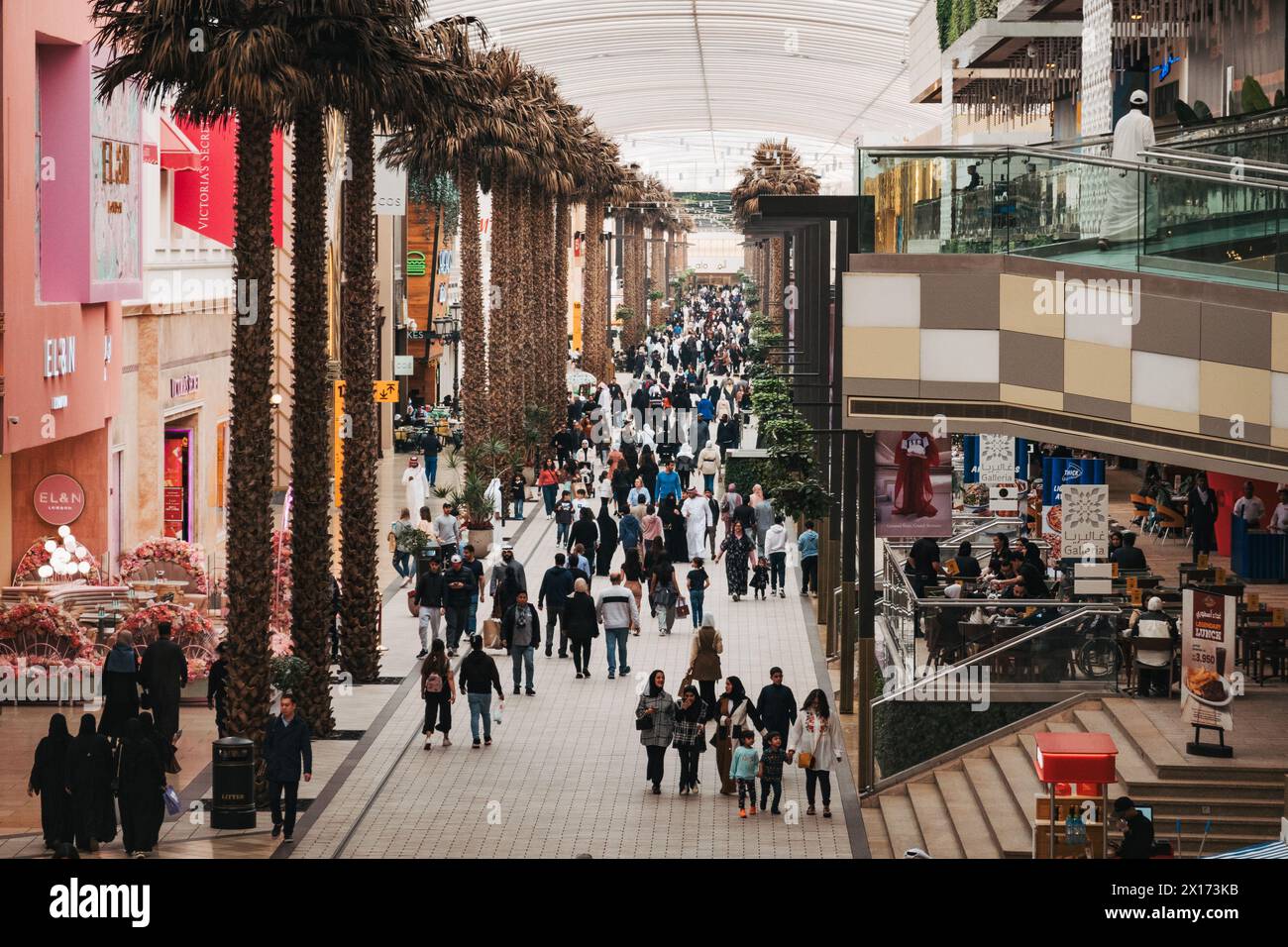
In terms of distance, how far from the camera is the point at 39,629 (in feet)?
71.1

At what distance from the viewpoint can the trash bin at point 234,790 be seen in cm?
1619

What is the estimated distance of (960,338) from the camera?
17.5 metres

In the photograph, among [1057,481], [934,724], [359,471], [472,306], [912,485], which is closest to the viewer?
[934,724]

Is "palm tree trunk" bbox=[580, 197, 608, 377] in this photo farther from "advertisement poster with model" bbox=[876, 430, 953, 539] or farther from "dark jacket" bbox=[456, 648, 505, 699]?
"dark jacket" bbox=[456, 648, 505, 699]

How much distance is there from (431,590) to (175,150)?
35.9 feet

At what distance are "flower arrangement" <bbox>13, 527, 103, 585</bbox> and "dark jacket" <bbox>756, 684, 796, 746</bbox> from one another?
39.1 feet

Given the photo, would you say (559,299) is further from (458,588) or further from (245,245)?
(245,245)

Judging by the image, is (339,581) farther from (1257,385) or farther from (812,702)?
(1257,385)

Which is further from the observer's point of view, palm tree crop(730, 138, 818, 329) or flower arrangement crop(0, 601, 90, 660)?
palm tree crop(730, 138, 818, 329)

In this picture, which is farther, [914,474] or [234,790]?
[914,474]

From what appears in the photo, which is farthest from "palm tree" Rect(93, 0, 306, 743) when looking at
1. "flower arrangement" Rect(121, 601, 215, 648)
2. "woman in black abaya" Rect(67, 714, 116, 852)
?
"flower arrangement" Rect(121, 601, 215, 648)

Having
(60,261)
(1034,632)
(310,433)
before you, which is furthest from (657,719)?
(60,261)

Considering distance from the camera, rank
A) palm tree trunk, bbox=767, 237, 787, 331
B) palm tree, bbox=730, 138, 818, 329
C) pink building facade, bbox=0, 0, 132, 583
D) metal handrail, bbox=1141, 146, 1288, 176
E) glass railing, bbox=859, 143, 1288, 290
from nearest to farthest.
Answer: metal handrail, bbox=1141, 146, 1288, 176 < glass railing, bbox=859, 143, 1288, 290 < pink building facade, bbox=0, 0, 132, 583 < palm tree trunk, bbox=767, 237, 787, 331 < palm tree, bbox=730, 138, 818, 329

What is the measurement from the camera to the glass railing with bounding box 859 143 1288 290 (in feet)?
51.3
